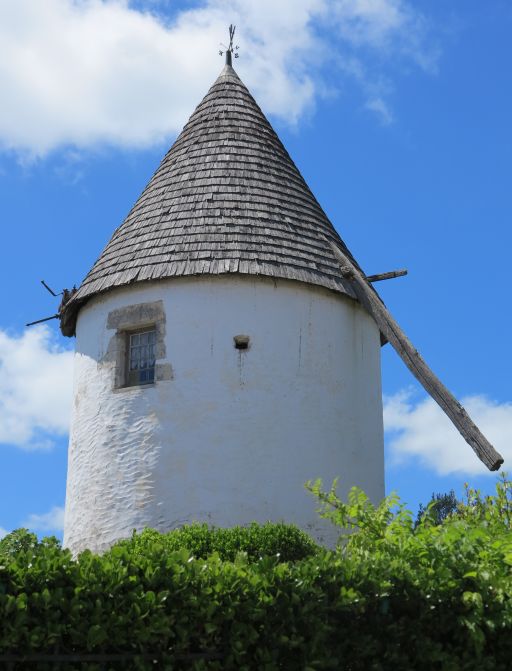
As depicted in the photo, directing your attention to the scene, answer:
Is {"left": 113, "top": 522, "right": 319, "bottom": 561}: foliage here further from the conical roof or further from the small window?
the conical roof

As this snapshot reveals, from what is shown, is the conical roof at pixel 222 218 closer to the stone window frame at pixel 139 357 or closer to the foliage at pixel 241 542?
the stone window frame at pixel 139 357

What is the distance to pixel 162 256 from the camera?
12812 mm

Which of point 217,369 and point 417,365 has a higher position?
point 417,365

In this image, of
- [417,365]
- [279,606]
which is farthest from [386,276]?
[279,606]

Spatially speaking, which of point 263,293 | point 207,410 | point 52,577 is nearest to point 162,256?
point 263,293

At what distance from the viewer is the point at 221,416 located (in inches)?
474

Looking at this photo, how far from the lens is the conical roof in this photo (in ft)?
41.8

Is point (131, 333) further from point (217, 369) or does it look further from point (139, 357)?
point (217, 369)

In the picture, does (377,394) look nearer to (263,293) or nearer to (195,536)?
(263,293)

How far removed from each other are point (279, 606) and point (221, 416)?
526cm

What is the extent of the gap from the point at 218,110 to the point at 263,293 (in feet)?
12.3

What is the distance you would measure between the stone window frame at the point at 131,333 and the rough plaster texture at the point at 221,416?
3 centimetres

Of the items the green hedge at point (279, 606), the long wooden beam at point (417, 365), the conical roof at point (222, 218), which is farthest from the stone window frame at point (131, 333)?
the green hedge at point (279, 606)

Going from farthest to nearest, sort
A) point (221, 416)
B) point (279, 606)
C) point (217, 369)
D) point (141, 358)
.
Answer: point (141, 358) → point (217, 369) → point (221, 416) → point (279, 606)
